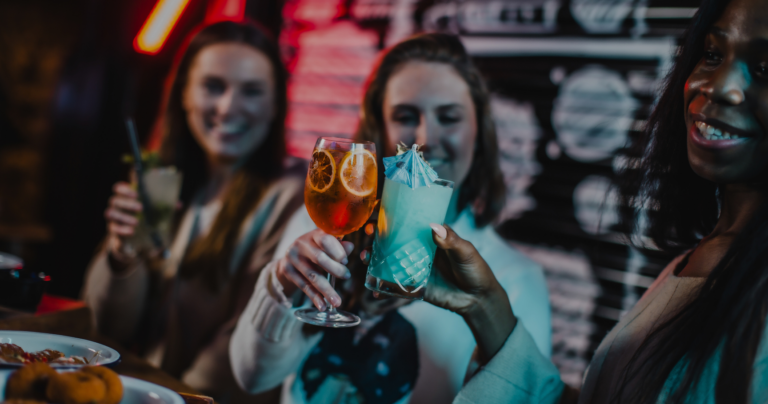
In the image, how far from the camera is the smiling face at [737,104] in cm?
109

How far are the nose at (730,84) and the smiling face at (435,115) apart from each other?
0.90 meters

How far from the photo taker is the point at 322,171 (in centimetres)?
135

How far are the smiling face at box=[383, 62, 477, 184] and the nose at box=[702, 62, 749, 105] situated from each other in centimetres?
90

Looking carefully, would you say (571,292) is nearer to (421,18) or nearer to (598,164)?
(598,164)

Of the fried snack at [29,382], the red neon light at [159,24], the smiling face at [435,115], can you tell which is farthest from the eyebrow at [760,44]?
the red neon light at [159,24]

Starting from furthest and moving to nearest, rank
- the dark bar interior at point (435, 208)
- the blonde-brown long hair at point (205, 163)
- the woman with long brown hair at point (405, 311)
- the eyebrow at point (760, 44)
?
the blonde-brown long hair at point (205, 163), the woman with long brown hair at point (405, 311), the dark bar interior at point (435, 208), the eyebrow at point (760, 44)

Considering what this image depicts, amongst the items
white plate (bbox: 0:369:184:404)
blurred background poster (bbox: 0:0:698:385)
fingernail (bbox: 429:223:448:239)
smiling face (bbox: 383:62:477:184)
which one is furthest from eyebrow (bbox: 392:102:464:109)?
white plate (bbox: 0:369:184:404)

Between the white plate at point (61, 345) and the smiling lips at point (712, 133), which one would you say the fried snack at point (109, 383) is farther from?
the smiling lips at point (712, 133)

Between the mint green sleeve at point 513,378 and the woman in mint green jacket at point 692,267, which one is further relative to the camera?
the mint green sleeve at point 513,378

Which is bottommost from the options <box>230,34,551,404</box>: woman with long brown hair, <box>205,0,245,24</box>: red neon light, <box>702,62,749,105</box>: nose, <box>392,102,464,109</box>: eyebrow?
<box>230,34,551,404</box>: woman with long brown hair

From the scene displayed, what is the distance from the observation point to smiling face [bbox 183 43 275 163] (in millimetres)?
2682

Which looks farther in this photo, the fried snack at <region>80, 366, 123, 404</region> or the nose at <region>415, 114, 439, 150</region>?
the nose at <region>415, 114, 439, 150</region>

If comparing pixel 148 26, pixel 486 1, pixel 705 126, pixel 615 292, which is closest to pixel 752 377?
pixel 705 126

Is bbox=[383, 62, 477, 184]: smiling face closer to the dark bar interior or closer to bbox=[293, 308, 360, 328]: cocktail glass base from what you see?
the dark bar interior
